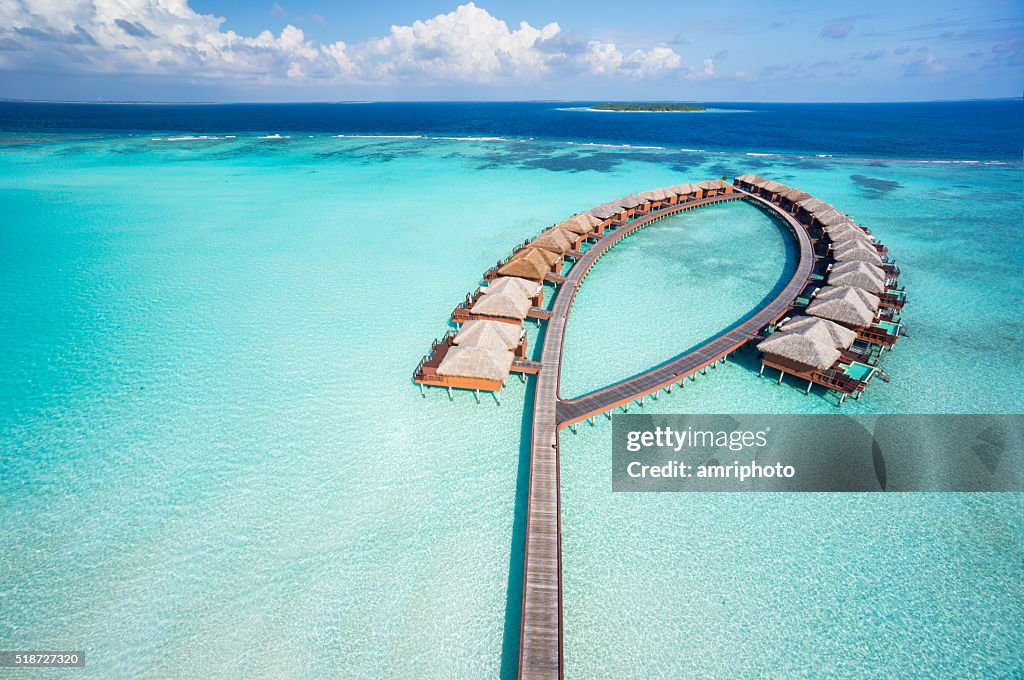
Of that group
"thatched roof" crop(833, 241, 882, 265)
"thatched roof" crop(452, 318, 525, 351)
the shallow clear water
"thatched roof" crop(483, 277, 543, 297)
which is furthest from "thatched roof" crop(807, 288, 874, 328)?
"thatched roof" crop(452, 318, 525, 351)

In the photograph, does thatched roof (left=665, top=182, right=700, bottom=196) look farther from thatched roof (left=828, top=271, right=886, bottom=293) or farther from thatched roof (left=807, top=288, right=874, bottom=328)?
thatched roof (left=807, top=288, right=874, bottom=328)

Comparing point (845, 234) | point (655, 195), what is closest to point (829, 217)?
point (845, 234)

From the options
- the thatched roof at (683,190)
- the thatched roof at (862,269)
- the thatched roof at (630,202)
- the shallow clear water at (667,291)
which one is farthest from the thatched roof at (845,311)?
the thatched roof at (683,190)

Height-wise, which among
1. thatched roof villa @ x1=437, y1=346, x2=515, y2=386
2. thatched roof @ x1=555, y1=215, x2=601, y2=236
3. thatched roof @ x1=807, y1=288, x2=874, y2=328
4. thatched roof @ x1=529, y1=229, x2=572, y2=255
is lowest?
thatched roof villa @ x1=437, y1=346, x2=515, y2=386

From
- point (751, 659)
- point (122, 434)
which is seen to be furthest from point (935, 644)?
point (122, 434)

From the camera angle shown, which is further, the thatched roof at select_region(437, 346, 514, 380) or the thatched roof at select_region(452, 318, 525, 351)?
the thatched roof at select_region(452, 318, 525, 351)
